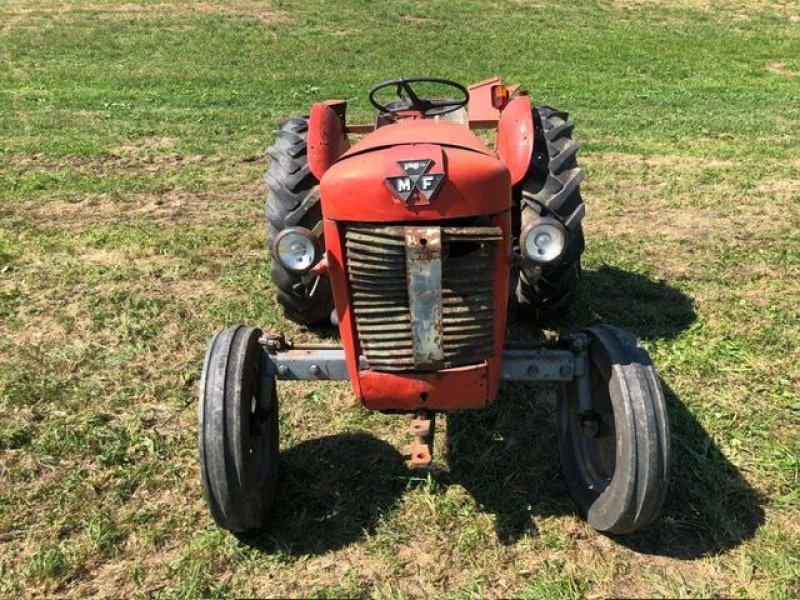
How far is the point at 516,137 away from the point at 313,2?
2078cm

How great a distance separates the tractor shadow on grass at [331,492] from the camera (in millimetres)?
3260

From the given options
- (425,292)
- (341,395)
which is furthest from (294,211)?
(425,292)

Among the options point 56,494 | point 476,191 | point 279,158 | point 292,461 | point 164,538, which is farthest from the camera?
point 279,158

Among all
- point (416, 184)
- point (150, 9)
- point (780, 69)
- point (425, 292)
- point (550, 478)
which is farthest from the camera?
point (150, 9)

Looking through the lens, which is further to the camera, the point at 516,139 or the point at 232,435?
the point at 516,139

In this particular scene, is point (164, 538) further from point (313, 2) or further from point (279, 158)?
point (313, 2)

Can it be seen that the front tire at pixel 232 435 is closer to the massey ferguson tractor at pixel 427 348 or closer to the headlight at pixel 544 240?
the massey ferguson tractor at pixel 427 348

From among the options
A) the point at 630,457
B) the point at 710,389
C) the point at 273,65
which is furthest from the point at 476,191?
the point at 273,65

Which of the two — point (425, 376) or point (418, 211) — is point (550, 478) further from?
point (418, 211)

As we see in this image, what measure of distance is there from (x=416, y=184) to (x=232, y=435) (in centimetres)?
119

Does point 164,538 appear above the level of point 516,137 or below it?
below

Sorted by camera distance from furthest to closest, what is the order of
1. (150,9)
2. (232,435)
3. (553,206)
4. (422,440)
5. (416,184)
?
(150,9), (553,206), (422,440), (232,435), (416,184)

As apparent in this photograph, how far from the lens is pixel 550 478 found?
142 inches

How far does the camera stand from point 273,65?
52.3 ft
